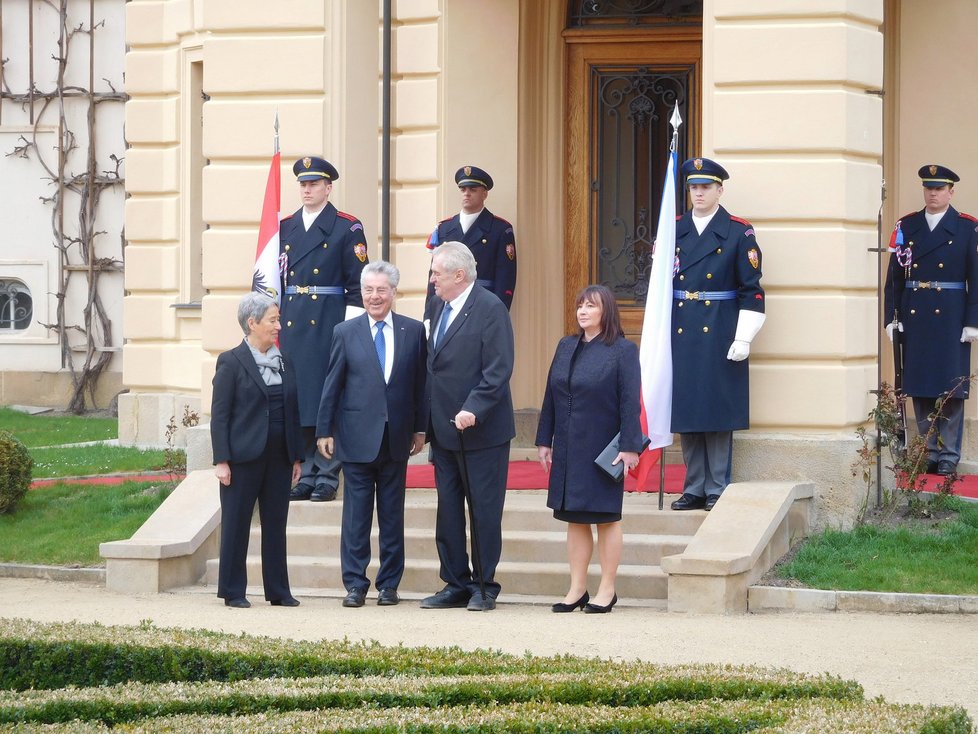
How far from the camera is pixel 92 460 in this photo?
15367 mm

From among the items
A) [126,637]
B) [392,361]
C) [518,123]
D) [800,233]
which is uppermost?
[518,123]

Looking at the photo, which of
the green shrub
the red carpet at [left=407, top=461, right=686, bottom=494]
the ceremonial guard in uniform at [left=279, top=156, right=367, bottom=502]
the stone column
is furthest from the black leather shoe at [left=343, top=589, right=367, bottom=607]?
the green shrub

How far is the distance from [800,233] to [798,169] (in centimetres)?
40

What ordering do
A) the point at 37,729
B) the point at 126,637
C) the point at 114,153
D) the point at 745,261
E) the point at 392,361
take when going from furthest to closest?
the point at 114,153, the point at 745,261, the point at 392,361, the point at 126,637, the point at 37,729

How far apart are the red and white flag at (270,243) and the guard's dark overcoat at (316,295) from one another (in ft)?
0.40

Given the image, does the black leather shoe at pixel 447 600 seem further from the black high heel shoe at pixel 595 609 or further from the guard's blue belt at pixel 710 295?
the guard's blue belt at pixel 710 295

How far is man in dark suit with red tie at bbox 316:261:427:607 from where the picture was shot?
30.5 ft

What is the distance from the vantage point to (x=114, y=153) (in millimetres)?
22062

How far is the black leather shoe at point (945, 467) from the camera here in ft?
38.2

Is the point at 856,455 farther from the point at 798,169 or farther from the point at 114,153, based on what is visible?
the point at 114,153

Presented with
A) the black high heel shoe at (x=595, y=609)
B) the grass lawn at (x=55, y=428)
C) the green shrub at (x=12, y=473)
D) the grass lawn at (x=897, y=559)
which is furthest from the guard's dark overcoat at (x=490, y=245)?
the grass lawn at (x=55, y=428)

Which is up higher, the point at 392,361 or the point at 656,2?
the point at 656,2

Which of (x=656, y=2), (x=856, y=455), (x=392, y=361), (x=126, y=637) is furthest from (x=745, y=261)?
(x=126, y=637)

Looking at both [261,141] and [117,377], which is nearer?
[261,141]
